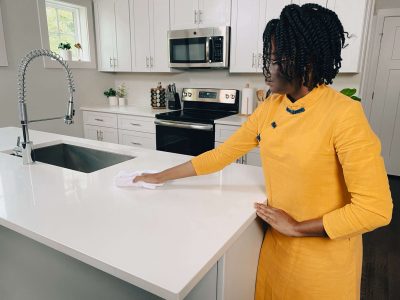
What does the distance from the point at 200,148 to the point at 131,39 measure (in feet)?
5.64

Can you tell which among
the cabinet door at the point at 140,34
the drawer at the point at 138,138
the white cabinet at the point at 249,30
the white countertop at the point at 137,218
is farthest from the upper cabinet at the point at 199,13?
the white countertop at the point at 137,218

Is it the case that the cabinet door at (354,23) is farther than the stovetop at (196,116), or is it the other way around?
the stovetop at (196,116)

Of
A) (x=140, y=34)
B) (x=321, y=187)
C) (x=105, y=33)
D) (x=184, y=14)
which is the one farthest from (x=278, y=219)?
(x=105, y=33)

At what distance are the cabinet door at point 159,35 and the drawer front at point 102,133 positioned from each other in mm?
933

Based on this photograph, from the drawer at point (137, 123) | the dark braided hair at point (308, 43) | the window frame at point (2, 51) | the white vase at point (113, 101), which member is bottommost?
the drawer at point (137, 123)

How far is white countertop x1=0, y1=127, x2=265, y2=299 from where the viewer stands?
699 millimetres

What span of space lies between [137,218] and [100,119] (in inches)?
125

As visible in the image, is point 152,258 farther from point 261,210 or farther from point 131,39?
point 131,39

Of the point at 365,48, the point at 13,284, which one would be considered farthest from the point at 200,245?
the point at 365,48

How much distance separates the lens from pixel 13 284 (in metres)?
1.34

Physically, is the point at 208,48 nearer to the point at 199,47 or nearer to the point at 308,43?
the point at 199,47

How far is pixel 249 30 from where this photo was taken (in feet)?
9.53

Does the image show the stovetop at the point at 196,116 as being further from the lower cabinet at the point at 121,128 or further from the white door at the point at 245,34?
the white door at the point at 245,34

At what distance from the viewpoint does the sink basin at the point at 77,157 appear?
181 cm
